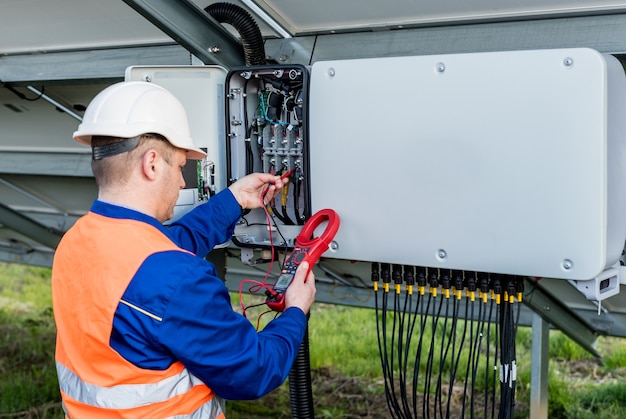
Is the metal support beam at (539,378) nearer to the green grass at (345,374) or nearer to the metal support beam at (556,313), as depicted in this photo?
the metal support beam at (556,313)

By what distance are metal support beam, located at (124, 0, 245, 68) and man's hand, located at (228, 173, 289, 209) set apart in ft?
1.13

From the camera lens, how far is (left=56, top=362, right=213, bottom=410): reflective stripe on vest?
1.32 m

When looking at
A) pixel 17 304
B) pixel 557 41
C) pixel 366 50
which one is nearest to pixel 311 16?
pixel 366 50

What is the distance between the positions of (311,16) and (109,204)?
33.1 inches

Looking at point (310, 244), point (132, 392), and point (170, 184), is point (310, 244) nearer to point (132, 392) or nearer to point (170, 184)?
point (170, 184)

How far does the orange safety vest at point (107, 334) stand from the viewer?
51.3 inches

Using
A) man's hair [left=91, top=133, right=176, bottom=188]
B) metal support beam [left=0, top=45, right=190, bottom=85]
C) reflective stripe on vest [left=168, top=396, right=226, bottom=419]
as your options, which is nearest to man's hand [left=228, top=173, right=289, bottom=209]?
man's hair [left=91, top=133, right=176, bottom=188]

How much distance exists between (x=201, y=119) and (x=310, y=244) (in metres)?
0.46

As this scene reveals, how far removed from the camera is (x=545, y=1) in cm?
163

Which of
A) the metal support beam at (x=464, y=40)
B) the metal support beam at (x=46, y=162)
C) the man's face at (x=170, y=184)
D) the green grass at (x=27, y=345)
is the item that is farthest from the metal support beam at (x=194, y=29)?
the green grass at (x=27, y=345)

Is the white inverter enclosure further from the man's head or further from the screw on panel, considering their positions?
the man's head

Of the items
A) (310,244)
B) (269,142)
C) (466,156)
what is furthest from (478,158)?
(269,142)

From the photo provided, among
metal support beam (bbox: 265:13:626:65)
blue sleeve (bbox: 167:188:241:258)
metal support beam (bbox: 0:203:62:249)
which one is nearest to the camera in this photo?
metal support beam (bbox: 265:13:626:65)

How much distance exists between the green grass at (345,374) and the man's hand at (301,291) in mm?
2049
